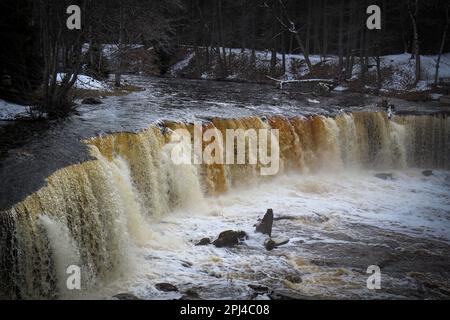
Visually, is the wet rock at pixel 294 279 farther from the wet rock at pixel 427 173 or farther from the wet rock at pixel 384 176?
the wet rock at pixel 427 173

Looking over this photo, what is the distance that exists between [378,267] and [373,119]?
10.1 m

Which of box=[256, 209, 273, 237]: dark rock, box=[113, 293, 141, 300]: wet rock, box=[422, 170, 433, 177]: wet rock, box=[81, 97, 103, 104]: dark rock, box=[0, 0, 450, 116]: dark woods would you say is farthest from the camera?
box=[422, 170, 433, 177]: wet rock

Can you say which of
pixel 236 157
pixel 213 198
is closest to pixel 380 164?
pixel 236 157

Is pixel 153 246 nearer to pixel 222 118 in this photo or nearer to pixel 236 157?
pixel 236 157

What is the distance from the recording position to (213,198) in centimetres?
1261

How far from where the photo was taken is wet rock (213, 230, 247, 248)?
31.0 ft

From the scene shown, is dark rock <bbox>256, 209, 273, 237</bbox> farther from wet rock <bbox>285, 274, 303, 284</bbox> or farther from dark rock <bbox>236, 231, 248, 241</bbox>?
wet rock <bbox>285, 274, 303, 284</bbox>

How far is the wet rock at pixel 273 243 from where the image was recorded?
31.0ft

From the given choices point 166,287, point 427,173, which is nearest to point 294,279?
point 166,287

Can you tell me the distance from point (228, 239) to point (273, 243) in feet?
2.94

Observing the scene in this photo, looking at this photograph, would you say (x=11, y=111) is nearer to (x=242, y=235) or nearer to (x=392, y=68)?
(x=242, y=235)

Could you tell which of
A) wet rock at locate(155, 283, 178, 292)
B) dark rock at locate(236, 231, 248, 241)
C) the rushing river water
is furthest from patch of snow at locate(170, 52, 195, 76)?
wet rock at locate(155, 283, 178, 292)

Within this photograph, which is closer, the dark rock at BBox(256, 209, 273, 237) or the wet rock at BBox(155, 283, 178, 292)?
the wet rock at BBox(155, 283, 178, 292)

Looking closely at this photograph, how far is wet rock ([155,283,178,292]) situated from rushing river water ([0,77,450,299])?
0.40 ft
